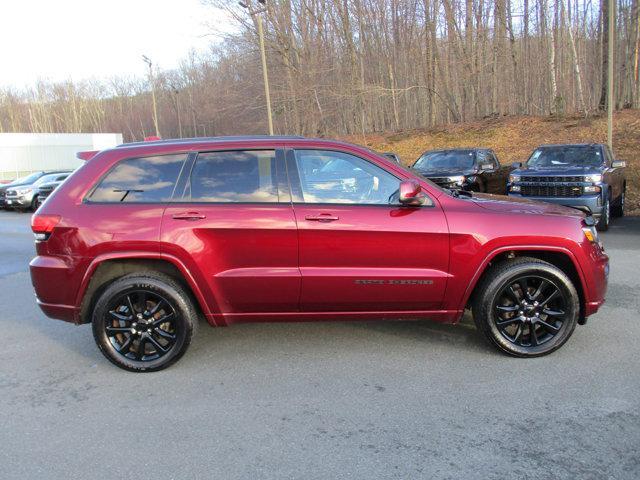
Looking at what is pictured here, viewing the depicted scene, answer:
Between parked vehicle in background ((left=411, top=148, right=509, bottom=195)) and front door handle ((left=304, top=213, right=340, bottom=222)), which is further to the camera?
parked vehicle in background ((left=411, top=148, right=509, bottom=195))

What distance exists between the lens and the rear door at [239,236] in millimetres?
3873

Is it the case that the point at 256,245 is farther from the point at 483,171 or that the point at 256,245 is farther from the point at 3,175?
the point at 3,175

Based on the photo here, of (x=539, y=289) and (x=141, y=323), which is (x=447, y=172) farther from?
(x=141, y=323)

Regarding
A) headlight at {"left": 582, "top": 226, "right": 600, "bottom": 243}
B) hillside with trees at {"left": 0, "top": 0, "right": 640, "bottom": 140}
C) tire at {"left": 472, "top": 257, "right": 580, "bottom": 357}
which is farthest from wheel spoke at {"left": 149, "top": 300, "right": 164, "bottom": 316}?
hillside with trees at {"left": 0, "top": 0, "right": 640, "bottom": 140}

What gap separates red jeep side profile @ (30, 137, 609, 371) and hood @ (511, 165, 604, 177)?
626cm

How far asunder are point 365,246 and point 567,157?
8969mm

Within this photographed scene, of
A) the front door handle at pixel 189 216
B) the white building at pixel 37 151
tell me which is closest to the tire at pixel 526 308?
the front door handle at pixel 189 216

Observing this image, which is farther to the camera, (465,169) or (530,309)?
(465,169)

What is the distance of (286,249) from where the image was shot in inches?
153

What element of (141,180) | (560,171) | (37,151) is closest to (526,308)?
(141,180)

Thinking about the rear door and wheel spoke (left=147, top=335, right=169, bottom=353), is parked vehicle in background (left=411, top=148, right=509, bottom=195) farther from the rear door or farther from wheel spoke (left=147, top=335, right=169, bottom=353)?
wheel spoke (left=147, top=335, right=169, bottom=353)

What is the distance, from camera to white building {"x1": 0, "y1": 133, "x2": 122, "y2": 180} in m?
47.8

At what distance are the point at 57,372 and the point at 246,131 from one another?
114ft

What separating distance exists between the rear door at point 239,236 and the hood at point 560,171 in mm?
7643
